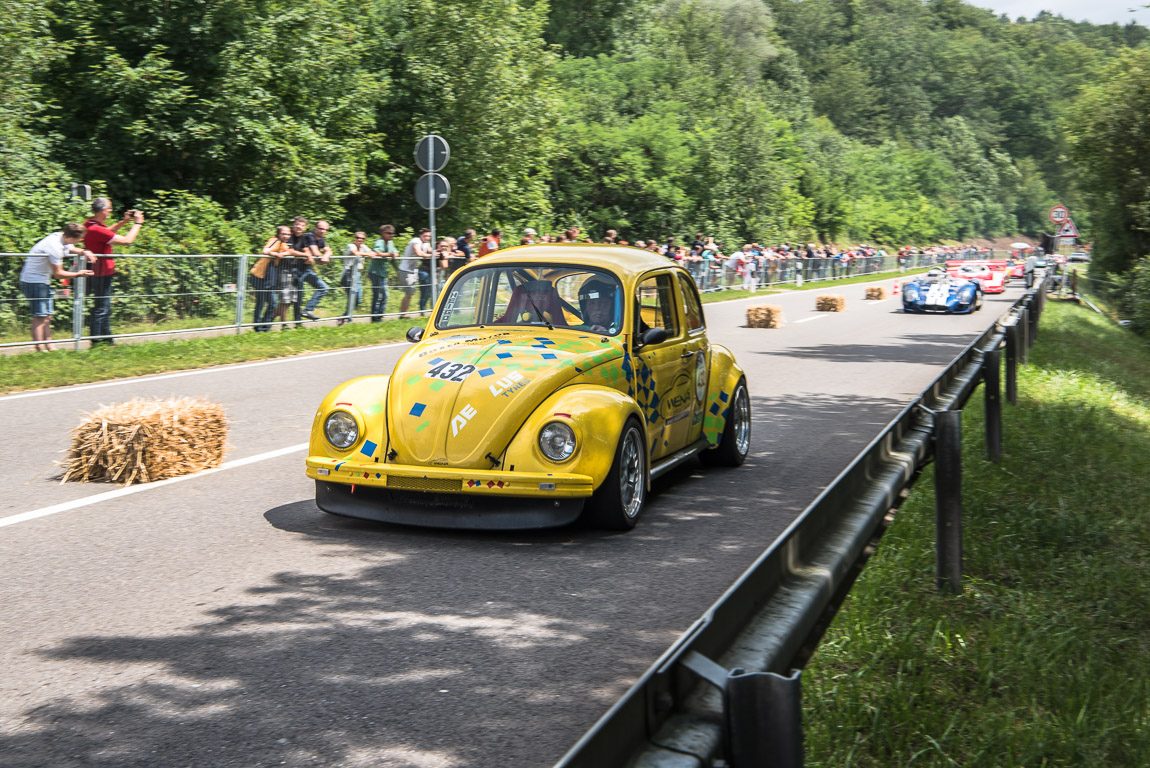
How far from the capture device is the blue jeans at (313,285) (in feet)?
63.8

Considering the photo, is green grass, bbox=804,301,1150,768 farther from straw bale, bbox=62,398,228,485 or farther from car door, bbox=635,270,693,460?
straw bale, bbox=62,398,228,485

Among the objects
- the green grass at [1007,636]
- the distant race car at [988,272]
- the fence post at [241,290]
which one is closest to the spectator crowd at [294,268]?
the fence post at [241,290]

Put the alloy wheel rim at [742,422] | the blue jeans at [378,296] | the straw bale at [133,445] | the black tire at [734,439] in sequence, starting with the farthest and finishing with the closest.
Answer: the blue jeans at [378,296]
the alloy wheel rim at [742,422]
the black tire at [734,439]
the straw bale at [133,445]

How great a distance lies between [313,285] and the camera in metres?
19.7

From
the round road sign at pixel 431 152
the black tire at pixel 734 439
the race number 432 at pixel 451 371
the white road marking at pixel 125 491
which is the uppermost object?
the round road sign at pixel 431 152

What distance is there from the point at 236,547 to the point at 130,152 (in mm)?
21293

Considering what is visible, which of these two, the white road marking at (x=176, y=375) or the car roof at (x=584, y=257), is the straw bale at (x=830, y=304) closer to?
the white road marking at (x=176, y=375)

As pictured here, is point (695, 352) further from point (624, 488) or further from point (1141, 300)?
point (1141, 300)

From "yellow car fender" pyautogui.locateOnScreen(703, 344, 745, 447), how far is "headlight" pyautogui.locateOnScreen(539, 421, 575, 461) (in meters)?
2.37

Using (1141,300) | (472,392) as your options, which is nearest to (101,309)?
(472,392)

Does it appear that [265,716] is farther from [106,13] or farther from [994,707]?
[106,13]

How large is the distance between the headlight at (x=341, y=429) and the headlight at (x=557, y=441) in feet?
3.64

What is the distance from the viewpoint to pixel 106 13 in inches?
983

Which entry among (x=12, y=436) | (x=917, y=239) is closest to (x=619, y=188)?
(x=12, y=436)
